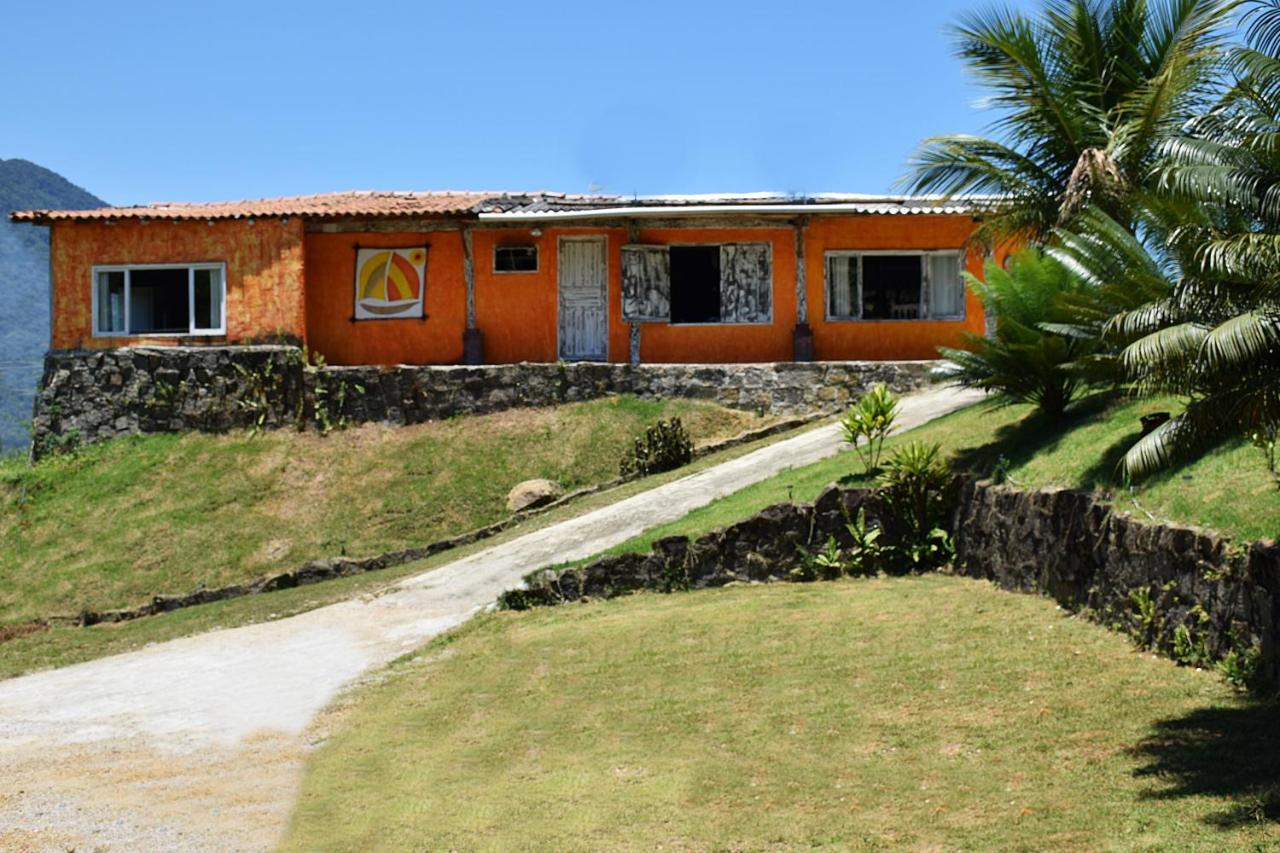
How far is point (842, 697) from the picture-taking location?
37.3ft

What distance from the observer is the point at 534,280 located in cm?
Result: 2614

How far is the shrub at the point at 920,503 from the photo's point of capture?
621 inches

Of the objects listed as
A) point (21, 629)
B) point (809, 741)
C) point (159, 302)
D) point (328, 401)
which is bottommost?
point (21, 629)

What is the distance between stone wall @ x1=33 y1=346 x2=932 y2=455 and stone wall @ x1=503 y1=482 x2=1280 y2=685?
8379 millimetres

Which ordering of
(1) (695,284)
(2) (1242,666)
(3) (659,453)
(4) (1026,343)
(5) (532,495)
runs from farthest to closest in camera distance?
(1) (695,284), (3) (659,453), (5) (532,495), (4) (1026,343), (2) (1242,666)

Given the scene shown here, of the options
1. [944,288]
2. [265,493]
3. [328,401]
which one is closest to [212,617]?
[265,493]

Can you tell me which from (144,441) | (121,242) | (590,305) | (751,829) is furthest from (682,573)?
(121,242)

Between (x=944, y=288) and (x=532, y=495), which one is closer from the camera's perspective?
(x=532, y=495)

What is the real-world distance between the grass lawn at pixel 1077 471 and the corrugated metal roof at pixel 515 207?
21.9ft

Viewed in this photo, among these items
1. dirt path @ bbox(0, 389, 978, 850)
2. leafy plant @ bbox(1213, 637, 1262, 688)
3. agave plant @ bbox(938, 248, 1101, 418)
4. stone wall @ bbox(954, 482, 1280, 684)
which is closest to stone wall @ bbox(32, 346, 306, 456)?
dirt path @ bbox(0, 389, 978, 850)

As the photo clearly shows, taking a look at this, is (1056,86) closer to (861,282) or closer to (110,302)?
(861,282)

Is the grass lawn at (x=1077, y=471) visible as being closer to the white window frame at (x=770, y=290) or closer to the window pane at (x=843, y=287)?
the window pane at (x=843, y=287)

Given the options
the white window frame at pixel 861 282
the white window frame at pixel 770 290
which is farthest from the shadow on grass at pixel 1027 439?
the white window frame at pixel 770 290

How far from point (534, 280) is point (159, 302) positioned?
6.97 metres
